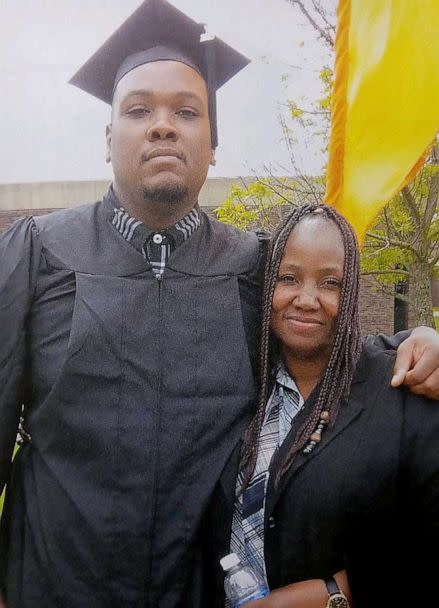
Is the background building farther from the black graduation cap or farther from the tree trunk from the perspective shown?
the black graduation cap

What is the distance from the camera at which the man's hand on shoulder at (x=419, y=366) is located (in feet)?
5.99

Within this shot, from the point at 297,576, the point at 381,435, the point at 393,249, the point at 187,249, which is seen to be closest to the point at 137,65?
the point at 187,249

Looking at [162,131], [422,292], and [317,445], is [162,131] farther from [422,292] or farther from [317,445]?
[422,292]

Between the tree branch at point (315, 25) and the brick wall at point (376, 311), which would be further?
the brick wall at point (376, 311)

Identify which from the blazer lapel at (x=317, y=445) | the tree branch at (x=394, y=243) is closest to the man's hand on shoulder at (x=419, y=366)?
the blazer lapel at (x=317, y=445)

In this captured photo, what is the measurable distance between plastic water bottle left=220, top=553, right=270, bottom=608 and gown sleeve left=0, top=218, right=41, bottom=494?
2.61 feet

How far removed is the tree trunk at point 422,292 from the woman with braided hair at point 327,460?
7644mm

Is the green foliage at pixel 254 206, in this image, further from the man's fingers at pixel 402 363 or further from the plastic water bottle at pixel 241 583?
the plastic water bottle at pixel 241 583

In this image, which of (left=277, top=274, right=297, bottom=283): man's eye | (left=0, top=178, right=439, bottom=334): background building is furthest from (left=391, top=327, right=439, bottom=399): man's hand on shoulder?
(left=0, top=178, right=439, bottom=334): background building

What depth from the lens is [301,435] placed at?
74.2 inches

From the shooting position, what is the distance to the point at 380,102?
2447 millimetres

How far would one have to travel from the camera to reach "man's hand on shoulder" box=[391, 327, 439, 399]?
5.99 feet

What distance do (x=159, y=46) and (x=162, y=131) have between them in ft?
1.34

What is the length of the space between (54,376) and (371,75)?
161cm
